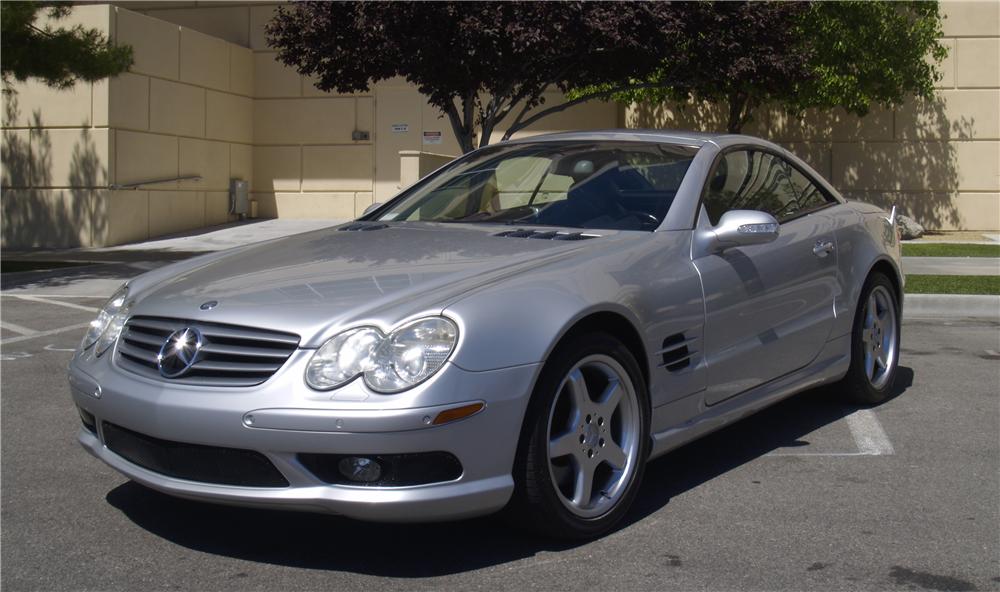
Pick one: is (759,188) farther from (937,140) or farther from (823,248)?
(937,140)

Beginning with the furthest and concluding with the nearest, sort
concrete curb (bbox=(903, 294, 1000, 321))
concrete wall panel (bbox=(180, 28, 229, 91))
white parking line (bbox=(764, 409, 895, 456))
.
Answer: concrete wall panel (bbox=(180, 28, 229, 91)) → concrete curb (bbox=(903, 294, 1000, 321)) → white parking line (bbox=(764, 409, 895, 456))

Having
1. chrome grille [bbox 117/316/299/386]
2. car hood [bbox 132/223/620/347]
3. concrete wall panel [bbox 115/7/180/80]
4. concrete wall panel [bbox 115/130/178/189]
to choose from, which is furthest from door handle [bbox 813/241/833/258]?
concrete wall panel [bbox 115/130/178/189]

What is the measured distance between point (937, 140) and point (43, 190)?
15515 millimetres

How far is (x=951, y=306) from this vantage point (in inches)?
406

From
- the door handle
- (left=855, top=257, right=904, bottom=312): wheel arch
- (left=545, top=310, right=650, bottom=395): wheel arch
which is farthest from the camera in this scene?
(left=855, top=257, right=904, bottom=312): wheel arch

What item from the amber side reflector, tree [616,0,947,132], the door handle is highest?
tree [616,0,947,132]

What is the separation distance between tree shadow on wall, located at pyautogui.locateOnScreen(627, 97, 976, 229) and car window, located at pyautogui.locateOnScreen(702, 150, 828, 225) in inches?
594

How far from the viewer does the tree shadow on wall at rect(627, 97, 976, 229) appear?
20375 millimetres

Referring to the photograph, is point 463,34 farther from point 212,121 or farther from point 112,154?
point 212,121

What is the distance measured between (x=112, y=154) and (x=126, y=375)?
1541 centimetres

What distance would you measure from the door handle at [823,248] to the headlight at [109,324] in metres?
3.19

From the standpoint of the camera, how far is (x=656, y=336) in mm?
4352

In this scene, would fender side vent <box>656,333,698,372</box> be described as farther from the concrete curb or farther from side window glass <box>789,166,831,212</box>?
the concrete curb

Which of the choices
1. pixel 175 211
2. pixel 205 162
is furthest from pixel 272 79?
pixel 175 211
